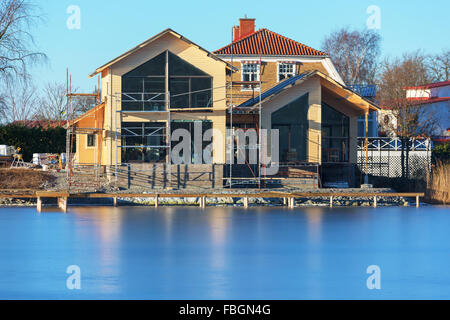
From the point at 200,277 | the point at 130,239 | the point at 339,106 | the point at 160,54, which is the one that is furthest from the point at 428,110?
the point at 200,277

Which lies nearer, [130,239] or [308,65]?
[130,239]

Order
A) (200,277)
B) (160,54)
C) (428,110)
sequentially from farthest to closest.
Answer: (428,110), (160,54), (200,277)

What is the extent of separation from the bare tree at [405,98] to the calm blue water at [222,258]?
2476 centimetres

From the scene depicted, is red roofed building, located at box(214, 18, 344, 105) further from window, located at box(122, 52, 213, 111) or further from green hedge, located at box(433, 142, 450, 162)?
window, located at box(122, 52, 213, 111)

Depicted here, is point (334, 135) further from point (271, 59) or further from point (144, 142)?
point (271, 59)

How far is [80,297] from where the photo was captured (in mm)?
10883

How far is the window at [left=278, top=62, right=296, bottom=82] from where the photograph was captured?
4331 cm

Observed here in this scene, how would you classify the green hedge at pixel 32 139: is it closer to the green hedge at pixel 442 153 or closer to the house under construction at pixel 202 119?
the house under construction at pixel 202 119

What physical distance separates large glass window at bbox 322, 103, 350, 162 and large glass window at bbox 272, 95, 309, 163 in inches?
50.1

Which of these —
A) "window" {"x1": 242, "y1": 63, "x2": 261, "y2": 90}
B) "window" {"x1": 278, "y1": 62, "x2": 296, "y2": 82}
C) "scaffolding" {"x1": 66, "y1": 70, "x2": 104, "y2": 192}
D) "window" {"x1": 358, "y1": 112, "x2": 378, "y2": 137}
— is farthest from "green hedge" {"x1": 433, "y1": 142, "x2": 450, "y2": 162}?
"scaffolding" {"x1": 66, "y1": 70, "x2": 104, "y2": 192}

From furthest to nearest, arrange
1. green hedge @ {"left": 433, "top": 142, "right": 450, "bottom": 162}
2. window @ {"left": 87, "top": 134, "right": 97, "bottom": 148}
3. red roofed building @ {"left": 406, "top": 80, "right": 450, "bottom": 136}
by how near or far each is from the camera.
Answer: red roofed building @ {"left": 406, "top": 80, "right": 450, "bottom": 136}, window @ {"left": 87, "top": 134, "right": 97, "bottom": 148}, green hedge @ {"left": 433, "top": 142, "right": 450, "bottom": 162}
